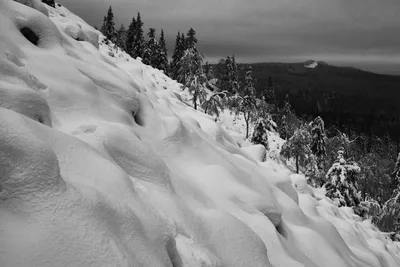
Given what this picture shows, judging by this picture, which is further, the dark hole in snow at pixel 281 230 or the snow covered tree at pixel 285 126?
the snow covered tree at pixel 285 126

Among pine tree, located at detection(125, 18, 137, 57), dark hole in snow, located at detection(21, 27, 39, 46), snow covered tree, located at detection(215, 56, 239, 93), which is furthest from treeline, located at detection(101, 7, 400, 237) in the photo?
dark hole in snow, located at detection(21, 27, 39, 46)

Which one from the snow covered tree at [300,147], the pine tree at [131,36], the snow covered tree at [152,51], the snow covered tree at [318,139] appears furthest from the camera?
the pine tree at [131,36]

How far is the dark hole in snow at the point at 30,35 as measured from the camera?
649 cm

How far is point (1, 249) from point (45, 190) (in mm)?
671

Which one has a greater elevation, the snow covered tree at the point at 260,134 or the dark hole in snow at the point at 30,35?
the dark hole in snow at the point at 30,35

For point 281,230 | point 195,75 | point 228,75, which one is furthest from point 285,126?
point 281,230

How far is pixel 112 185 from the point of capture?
4.04m

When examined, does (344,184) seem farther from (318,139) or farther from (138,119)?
(138,119)

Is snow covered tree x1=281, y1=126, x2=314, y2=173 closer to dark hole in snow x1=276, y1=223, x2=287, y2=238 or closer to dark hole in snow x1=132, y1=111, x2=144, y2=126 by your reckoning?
dark hole in snow x1=276, y1=223, x2=287, y2=238

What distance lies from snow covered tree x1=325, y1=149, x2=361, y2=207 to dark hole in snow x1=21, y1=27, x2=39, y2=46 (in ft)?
84.2

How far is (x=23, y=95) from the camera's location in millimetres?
4344

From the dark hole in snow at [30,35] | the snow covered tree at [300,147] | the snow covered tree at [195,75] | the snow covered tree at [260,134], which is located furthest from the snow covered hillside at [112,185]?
the snow covered tree at [260,134]

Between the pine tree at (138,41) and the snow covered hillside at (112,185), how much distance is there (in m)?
54.4

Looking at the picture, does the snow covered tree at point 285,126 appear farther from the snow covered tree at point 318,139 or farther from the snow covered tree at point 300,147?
the snow covered tree at point 300,147
